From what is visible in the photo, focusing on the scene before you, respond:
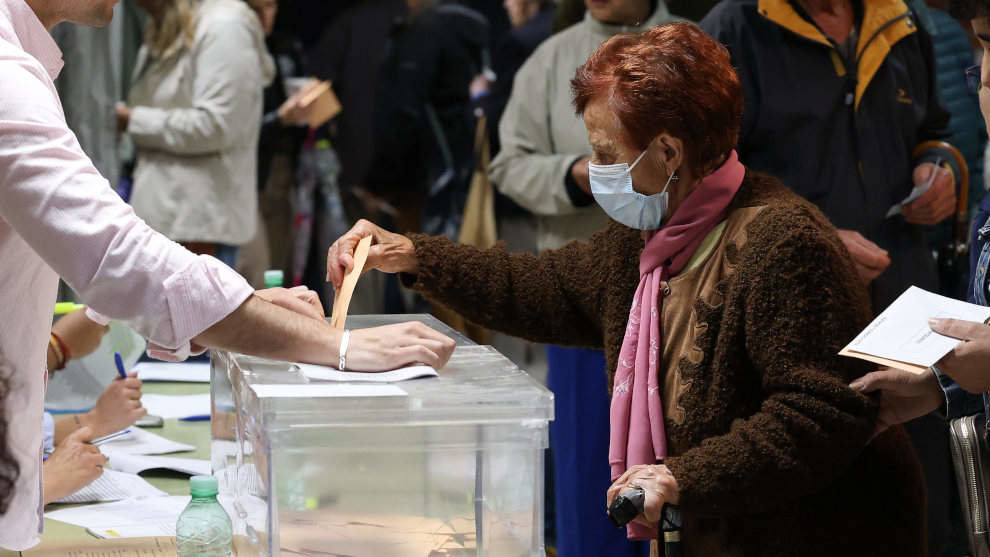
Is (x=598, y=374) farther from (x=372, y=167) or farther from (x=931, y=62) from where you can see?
(x=372, y=167)

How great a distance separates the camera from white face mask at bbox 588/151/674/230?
2.02 meters

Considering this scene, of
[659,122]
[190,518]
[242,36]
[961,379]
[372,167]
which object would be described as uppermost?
[659,122]

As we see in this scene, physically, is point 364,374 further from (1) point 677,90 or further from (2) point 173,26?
(2) point 173,26

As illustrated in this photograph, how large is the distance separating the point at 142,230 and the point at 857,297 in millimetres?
1080

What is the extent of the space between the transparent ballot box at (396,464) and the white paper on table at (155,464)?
35.3 inches

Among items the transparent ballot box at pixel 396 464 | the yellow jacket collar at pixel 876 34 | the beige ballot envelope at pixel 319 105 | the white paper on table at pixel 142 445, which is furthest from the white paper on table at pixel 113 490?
the beige ballot envelope at pixel 319 105

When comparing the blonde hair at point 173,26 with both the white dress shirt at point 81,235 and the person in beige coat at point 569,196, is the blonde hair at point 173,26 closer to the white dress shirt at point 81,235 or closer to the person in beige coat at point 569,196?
the person in beige coat at point 569,196

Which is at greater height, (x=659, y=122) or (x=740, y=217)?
(x=659, y=122)

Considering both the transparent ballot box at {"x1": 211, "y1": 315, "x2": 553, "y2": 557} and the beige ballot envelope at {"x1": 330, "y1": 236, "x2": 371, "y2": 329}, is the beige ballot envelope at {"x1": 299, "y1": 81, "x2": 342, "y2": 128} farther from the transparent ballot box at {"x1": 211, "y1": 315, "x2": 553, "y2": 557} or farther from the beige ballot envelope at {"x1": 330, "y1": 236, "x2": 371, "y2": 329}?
the transparent ballot box at {"x1": 211, "y1": 315, "x2": 553, "y2": 557}

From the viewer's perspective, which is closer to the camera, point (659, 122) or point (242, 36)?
point (659, 122)

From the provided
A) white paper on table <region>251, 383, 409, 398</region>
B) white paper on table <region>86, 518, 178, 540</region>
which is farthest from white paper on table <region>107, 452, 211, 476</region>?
white paper on table <region>251, 383, 409, 398</region>

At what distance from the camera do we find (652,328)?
79.2 inches

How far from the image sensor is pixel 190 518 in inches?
68.3

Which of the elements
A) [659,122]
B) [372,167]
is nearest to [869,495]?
[659,122]
